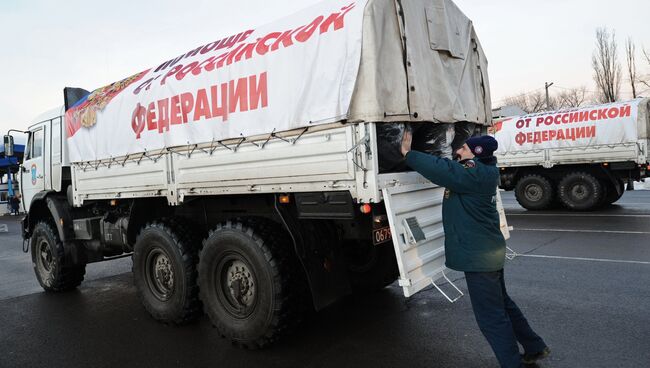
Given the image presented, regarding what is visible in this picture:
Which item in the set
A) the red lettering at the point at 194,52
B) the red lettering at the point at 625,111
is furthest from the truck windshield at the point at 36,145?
the red lettering at the point at 625,111

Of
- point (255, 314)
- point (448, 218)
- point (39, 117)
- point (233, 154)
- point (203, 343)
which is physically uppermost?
point (39, 117)

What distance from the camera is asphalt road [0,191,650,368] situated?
3.71m

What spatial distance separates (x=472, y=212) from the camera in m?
3.22

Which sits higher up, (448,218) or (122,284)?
(448,218)

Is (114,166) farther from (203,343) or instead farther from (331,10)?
(331,10)

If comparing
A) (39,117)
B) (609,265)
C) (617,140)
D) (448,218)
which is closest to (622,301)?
(609,265)

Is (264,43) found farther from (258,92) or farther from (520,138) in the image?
(520,138)

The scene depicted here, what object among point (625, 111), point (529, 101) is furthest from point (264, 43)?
point (529, 101)

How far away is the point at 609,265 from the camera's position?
20.6ft

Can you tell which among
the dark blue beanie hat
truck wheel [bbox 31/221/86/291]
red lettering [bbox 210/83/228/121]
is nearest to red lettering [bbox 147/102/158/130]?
red lettering [bbox 210/83/228/121]

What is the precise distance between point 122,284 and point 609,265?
7.30 m

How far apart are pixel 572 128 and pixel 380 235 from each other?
1175 centimetres

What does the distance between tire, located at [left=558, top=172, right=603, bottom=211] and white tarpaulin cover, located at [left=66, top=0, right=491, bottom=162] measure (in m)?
9.56

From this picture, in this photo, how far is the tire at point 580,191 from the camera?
12.5m
